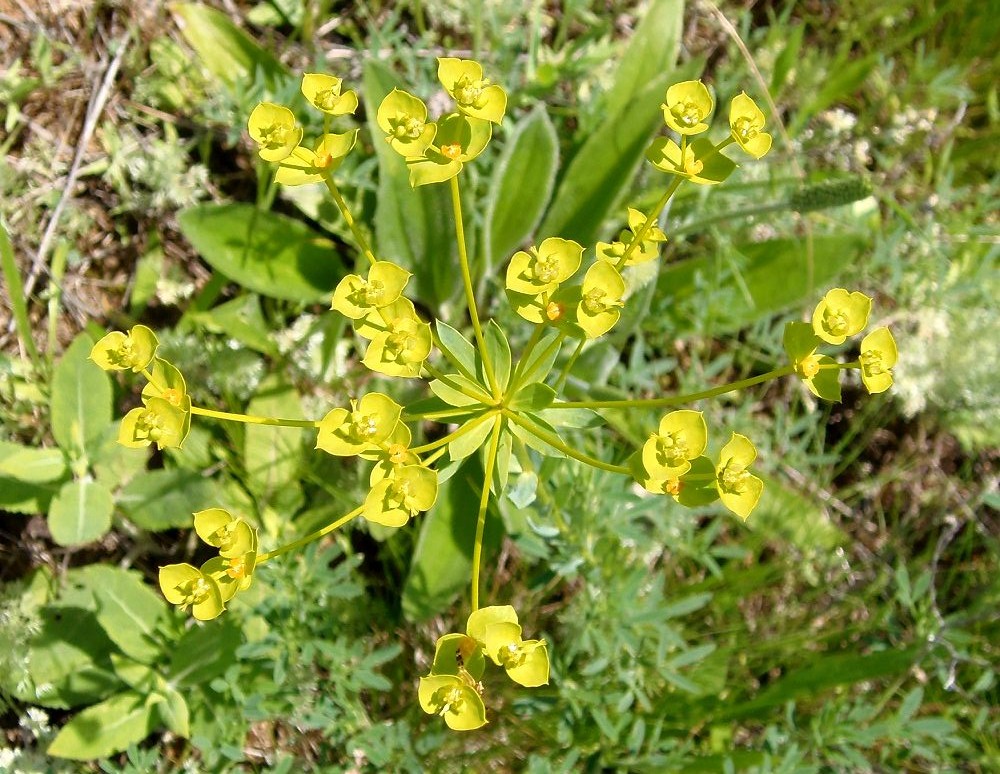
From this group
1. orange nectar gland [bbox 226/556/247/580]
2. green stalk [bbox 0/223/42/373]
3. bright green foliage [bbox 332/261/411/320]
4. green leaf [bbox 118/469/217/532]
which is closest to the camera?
orange nectar gland [bbox 226/556/247/580]

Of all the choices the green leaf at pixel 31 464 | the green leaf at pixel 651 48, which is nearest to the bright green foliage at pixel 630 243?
the green leaf at pixel 651 48

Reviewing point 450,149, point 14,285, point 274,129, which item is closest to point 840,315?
point 450,149

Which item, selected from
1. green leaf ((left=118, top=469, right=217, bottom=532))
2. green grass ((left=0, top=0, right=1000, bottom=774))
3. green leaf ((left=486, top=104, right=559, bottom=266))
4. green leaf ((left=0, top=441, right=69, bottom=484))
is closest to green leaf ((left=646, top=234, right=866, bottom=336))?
green grass ((left=0, top=0, right=1000, bottom=774))

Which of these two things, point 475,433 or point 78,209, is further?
point 78,209

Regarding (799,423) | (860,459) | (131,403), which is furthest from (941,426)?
(131,403)

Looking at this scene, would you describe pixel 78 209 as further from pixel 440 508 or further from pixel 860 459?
pixel 860 459

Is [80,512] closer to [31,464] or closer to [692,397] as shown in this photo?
[31,464]

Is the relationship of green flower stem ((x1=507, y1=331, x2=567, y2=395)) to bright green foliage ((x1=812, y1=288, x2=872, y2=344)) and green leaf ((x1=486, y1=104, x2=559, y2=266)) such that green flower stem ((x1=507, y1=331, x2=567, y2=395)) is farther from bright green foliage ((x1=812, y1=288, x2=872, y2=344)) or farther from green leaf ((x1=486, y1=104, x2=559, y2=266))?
green leaf ((x1=486, y1=104, x2=559, y2=266))
